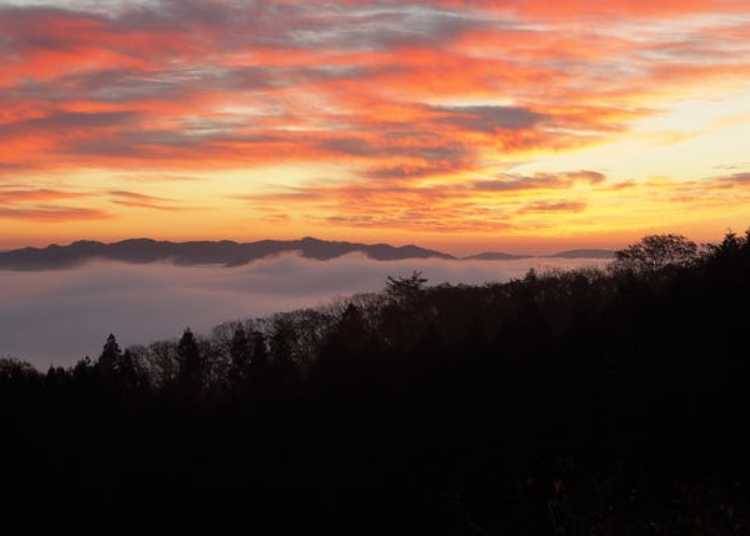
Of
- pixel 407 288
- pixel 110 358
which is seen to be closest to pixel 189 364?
pixel 110 358

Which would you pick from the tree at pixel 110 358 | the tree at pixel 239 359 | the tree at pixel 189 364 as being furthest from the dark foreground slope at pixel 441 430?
the tree at pixel 189 364

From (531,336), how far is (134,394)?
45.8 m

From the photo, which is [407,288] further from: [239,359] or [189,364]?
[189,364]

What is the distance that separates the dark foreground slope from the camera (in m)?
32.9

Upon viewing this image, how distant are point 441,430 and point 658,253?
73625 mm

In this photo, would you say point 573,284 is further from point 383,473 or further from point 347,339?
point 383,473

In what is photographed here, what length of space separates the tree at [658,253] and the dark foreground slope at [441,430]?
37.8 metres

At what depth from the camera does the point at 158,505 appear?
166ft

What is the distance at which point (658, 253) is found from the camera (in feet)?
362

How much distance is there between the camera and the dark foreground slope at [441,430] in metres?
32.9

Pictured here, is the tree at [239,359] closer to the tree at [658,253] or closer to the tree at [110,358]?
the tree at [110,358]

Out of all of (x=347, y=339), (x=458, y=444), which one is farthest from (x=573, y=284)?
(x=458, y=444)

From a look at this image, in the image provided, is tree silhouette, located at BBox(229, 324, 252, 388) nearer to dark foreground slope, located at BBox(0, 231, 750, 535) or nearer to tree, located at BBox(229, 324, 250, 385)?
tree, located at BBox(229, 324, 250, 385)

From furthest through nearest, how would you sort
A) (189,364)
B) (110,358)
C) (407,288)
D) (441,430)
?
(407,288) < (189,364) < (110,358) < (441,430)
